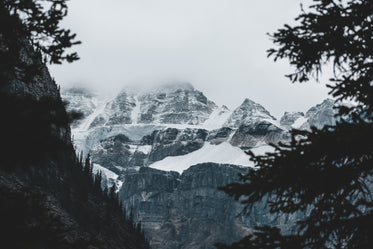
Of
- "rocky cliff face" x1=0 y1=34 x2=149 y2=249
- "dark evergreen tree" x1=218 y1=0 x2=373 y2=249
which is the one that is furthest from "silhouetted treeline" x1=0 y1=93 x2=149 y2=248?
"dark evergreen tree" x1=218 y1=0 x2=373 y2=249

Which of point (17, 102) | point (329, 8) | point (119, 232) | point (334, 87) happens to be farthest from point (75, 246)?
point (119, 232)

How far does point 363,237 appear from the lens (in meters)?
6.78

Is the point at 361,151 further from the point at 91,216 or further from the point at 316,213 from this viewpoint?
the point at 91,216

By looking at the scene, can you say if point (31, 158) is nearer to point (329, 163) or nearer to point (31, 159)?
point (31, 159)

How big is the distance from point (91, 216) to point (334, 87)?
71.7m

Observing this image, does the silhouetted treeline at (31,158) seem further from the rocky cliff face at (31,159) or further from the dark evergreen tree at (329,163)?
the dark evergreen tree at (329,163)

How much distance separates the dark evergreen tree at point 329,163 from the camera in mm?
6754

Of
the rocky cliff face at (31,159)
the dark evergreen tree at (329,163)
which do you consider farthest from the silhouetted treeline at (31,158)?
the dark evergreen tree at (329,163)

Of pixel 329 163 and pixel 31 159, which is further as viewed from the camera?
pixel 329 163

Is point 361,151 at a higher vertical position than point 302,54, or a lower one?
lower

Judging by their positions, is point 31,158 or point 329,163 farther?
point 329,163

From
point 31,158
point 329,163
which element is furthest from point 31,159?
point 329,163

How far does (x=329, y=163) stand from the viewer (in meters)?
7.09

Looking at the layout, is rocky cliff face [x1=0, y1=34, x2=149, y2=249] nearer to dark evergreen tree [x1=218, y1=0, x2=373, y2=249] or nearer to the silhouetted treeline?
the silhouetted treeline
